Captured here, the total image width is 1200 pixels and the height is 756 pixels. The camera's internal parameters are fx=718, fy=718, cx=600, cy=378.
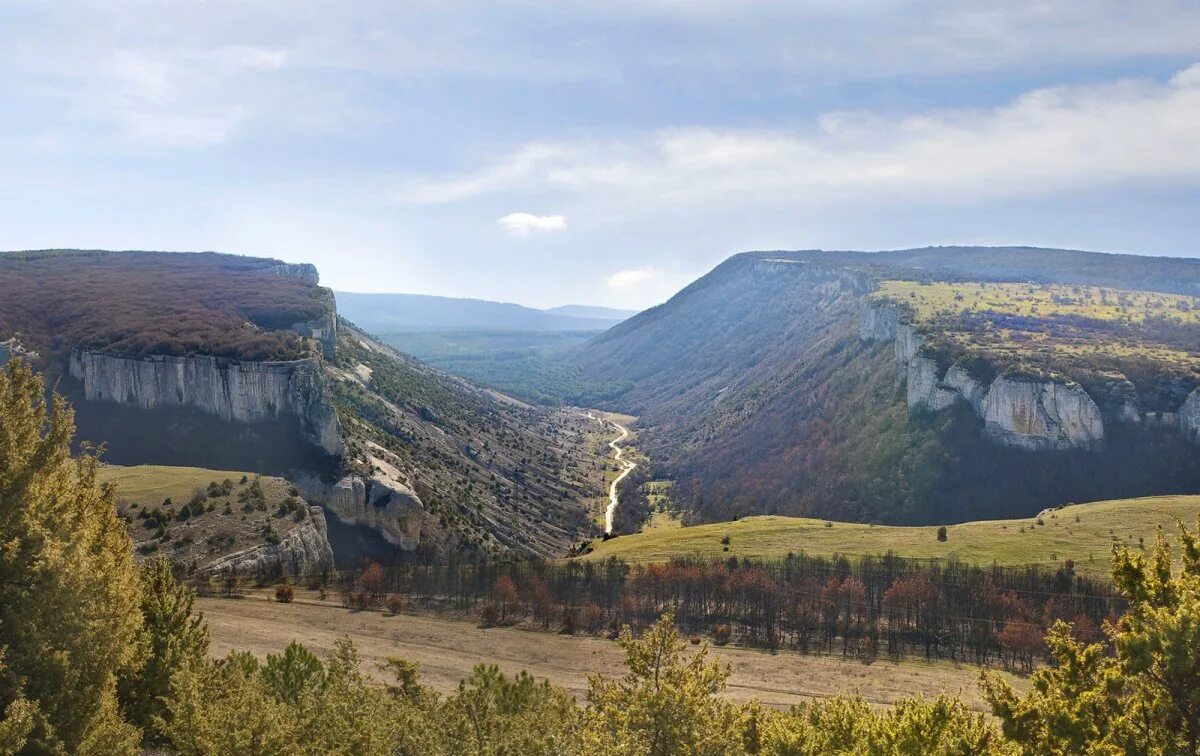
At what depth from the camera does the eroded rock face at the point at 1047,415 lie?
152 metres

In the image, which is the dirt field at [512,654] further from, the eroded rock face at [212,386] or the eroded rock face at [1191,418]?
the eroded rock face at [1191,418]

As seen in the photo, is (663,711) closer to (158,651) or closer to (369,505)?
(158,651)

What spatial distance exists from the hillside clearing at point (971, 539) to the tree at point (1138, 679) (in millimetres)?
81438

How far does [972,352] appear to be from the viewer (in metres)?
172

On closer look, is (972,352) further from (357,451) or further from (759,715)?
(759,715)

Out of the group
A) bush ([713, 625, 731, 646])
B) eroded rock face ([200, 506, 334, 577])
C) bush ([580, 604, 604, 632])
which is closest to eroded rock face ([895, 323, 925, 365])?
bush ([713, 625, 731, 646])

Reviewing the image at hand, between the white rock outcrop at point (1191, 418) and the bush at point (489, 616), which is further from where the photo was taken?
the white rock outcrop at point (1191, 418)

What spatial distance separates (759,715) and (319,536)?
77304mm

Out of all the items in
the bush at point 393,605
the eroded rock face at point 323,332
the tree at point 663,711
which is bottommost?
the bush at point 393,605

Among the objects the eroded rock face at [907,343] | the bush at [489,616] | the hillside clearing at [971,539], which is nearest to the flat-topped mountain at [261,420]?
the bush at [489,616]

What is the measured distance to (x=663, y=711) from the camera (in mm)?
20438

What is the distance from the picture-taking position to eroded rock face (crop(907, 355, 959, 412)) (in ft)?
550

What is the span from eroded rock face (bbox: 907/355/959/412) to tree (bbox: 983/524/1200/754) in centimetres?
15674

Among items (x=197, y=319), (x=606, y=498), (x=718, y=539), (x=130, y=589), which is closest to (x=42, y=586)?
(x=130, y=589)
